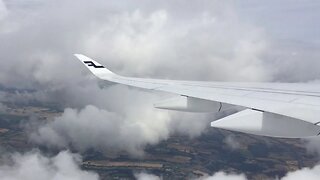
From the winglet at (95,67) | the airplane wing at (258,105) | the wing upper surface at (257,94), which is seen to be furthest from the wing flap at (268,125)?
the winglet at (95,67)

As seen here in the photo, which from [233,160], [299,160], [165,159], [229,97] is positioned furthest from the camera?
[165,159]

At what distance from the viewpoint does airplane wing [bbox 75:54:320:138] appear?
870 cm

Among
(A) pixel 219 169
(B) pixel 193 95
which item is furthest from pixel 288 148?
(B) pixel 193 95

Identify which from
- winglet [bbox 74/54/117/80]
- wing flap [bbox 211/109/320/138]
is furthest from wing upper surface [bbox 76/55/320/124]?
winglet [bbox 74/54/117/80]

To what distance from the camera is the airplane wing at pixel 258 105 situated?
870 cm

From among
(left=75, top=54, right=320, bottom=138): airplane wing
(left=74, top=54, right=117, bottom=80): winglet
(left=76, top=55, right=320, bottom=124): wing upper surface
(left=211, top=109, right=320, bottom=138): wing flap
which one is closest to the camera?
(left=76, top=55, right=320, bottom=124): wing upper surface

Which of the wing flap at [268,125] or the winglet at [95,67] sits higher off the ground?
the winglet at [95,67]

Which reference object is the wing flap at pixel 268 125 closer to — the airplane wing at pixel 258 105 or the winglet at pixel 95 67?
the airplane wing at pixel 258 105

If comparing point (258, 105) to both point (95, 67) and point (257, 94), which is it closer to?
point (257, 94)

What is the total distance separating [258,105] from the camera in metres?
9.53

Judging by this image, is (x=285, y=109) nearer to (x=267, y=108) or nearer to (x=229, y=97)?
(x=267, y=108)

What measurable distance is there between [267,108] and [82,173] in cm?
16043

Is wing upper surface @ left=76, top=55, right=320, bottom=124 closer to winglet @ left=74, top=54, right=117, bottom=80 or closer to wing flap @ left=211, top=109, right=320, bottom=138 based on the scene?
wing flap @ left=211, top=109, right=320, bottom=138

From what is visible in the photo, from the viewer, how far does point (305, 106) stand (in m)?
8.52
